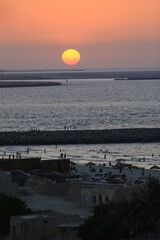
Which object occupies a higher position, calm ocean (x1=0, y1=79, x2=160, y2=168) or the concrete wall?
calm ocean (x1=0, y1=79, x2=160, y2=168)

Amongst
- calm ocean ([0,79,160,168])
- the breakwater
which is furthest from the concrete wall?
the breakwater

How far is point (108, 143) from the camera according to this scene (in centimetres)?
7119

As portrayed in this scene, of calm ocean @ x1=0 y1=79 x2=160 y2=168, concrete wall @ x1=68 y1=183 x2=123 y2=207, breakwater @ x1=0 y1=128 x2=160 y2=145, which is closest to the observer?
concrete wall @ x1=68 y1=183 x2=123 y2=207

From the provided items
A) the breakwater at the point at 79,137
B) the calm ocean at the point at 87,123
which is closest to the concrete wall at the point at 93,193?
the calm ocean at the point at 87,123

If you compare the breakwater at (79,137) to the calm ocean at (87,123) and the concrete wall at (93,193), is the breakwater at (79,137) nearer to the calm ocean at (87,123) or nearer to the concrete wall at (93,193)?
the calm ocean at (87,123)

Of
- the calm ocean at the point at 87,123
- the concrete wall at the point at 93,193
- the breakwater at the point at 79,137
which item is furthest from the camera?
the breakwater at the point at 79,137

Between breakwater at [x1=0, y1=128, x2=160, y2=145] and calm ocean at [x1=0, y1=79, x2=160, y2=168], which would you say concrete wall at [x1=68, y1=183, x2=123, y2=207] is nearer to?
calm ocean at [x1=0, y1=79, x2=160, y2=168]

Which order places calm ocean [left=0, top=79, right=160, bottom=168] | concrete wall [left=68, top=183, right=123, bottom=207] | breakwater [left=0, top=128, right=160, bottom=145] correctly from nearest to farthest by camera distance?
concrete wall [left=68, top=183, right=123, bottom=207], calm ocean [left=0, top=79, right=160, bottom=168], breakwater [left=0, top=128, right=160, bottom=145]

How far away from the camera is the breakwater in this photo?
237 feet

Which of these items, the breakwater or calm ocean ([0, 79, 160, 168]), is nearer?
calm ocean ([0, 79, 160, 168])

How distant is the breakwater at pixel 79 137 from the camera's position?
72.1 meters

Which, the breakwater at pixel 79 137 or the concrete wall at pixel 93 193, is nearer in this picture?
the concrete wall at pixel 93 193

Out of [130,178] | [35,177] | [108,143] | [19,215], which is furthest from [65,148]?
[19,215]

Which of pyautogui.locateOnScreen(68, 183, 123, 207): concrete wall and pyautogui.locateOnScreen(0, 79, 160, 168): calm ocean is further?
pyautogui.locateOnScreen(0, 79, 160, 168): calm ocean
